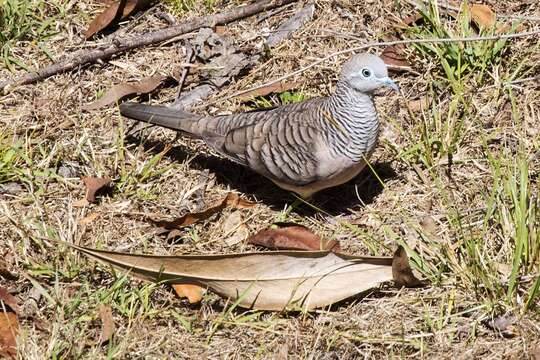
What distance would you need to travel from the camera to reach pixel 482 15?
609 centimetres

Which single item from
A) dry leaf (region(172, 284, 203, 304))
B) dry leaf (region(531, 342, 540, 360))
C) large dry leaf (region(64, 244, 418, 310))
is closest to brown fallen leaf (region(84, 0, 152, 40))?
large dry leaf (region(64, 244, 418, 310))

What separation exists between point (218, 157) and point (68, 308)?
59.6 inches

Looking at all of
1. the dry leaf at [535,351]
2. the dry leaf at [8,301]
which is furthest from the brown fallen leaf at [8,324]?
the dry leaf at [535,351]

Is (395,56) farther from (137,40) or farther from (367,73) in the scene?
(137,40)

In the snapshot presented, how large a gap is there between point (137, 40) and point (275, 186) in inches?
55.2

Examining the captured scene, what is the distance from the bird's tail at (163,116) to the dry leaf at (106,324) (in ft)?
4.35

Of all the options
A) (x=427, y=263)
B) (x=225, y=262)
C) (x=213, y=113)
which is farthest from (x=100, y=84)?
(x=427, y=263)

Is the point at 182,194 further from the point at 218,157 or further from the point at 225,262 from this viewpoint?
the point at 225,262

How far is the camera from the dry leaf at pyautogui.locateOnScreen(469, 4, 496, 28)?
6.00 meters

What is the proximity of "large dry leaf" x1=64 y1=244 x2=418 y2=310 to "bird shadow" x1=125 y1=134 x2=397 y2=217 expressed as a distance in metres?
0.72

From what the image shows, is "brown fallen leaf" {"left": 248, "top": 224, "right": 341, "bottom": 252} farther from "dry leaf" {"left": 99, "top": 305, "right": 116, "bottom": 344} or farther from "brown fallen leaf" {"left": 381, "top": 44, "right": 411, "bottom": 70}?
"brown fallen leaf" {"left": 381, "top": 44, "right": 411, "bottom": 70}

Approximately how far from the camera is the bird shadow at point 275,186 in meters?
5.52

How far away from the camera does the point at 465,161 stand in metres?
5.45

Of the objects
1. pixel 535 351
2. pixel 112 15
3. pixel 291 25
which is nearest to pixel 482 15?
pixel 291 25
